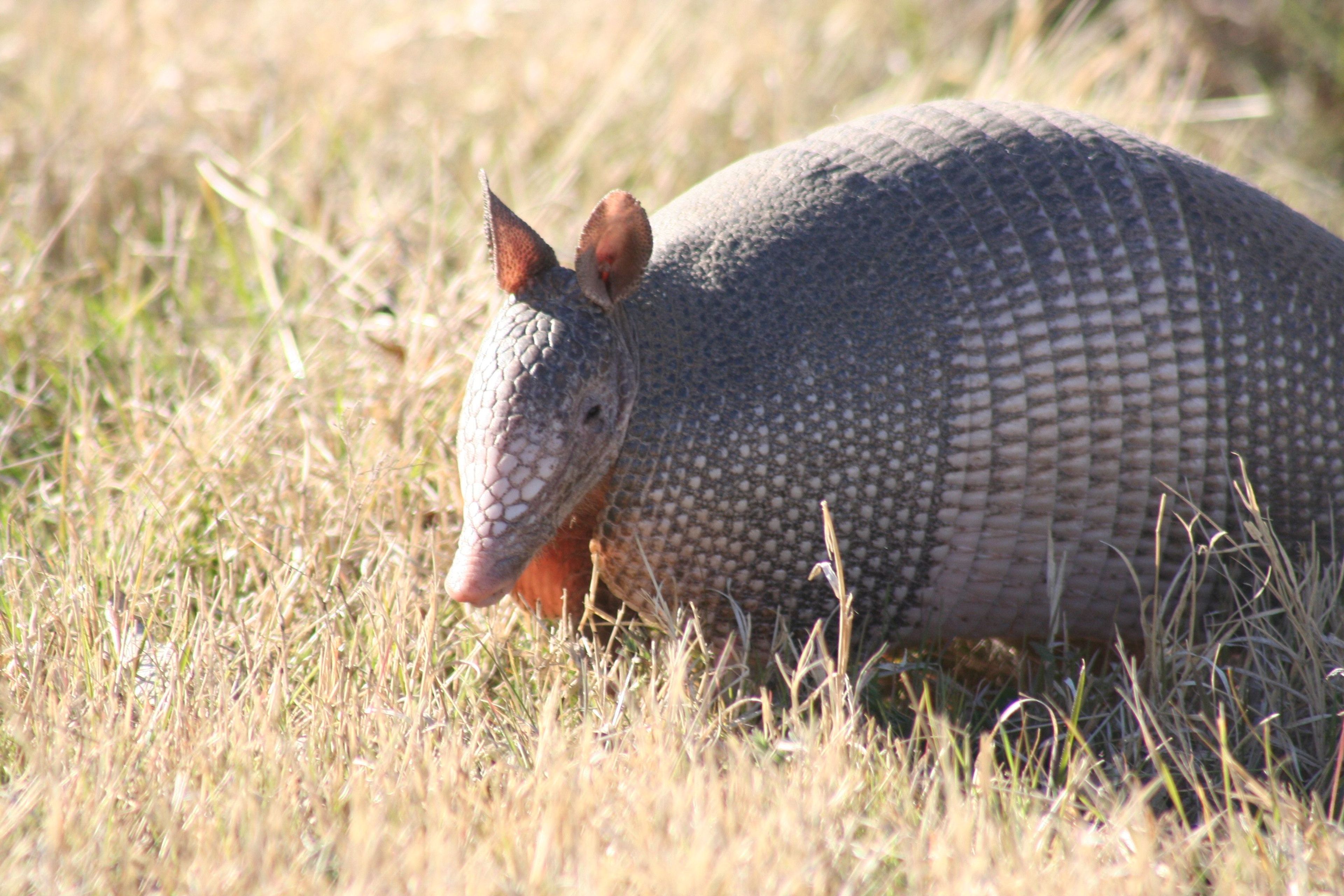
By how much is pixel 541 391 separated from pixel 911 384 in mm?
1004

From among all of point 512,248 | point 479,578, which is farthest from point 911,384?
point 479,578

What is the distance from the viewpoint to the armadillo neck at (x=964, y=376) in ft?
11.0

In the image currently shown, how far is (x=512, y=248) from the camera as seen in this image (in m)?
3.27

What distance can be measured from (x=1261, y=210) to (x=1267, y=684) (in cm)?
139

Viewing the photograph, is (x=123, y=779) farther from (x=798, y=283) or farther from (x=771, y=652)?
(x=798, y=283)

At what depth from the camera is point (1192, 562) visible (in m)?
3.63

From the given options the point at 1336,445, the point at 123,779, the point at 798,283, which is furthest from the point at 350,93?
the point at 1336,445

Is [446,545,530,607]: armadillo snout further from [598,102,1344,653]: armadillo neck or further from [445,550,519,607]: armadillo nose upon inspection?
[598,102,1344,653]: armadillo neck

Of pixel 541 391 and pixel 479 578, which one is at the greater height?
pixel 541 391

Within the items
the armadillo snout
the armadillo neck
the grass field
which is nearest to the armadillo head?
the armadillo snout

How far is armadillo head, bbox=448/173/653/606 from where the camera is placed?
3.12m

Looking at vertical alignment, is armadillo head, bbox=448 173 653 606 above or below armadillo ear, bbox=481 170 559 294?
below

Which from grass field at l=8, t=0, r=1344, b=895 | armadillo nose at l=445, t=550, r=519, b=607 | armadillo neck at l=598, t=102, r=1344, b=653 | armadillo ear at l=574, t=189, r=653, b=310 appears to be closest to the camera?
grass field at l=8, t=0, r=1344, b=895

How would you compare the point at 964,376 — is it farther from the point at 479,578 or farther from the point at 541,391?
the point at 479,578
